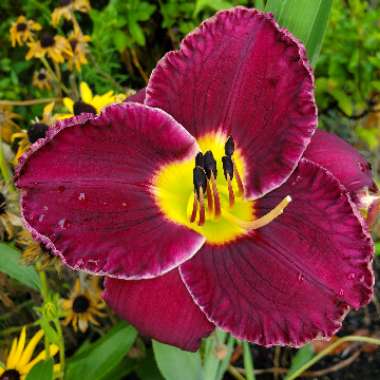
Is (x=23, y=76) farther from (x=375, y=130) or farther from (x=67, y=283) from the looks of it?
(x=375, y=130)

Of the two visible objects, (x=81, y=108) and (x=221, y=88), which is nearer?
(x=221, y=88)

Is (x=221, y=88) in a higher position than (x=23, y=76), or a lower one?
A: higher

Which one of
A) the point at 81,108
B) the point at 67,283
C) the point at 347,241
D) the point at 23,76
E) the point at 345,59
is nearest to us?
the point at 347,241

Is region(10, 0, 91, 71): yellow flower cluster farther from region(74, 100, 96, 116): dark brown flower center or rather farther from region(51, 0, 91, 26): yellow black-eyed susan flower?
region(74, 100, 96, 116): dark brown flower center

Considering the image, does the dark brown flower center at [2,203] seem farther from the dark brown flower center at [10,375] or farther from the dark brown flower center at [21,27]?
the dark brown flower center at [21,27]

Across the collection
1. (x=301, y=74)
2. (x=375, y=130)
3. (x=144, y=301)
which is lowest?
(x=375, y=130)

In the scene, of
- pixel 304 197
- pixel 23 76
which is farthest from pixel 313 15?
pixel 23 76

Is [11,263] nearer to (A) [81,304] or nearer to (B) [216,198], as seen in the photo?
(A) [81,304]
